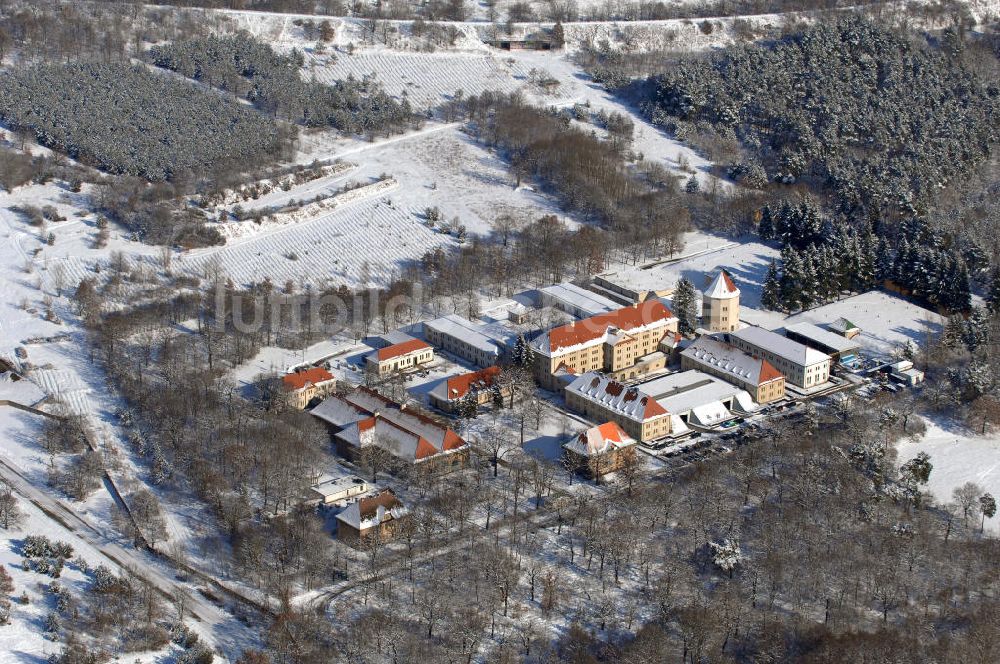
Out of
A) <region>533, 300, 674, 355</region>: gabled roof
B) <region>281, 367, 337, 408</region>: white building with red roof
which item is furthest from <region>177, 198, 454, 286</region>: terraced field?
<region>533, 300, 674, 355</region>: gabled roof

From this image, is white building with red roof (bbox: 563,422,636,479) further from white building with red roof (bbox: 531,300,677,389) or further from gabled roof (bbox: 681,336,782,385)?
gabled roof (bbox: 681,336,782,385)

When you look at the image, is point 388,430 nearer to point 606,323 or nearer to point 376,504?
point 376,504

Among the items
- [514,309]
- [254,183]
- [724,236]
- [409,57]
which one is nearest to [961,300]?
[724,236]

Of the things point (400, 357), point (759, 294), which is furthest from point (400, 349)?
point (759, 294)

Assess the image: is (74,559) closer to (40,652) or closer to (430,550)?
(40,652)

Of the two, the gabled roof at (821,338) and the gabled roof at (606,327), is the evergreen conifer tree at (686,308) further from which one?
the gabled roof at (821,338)
